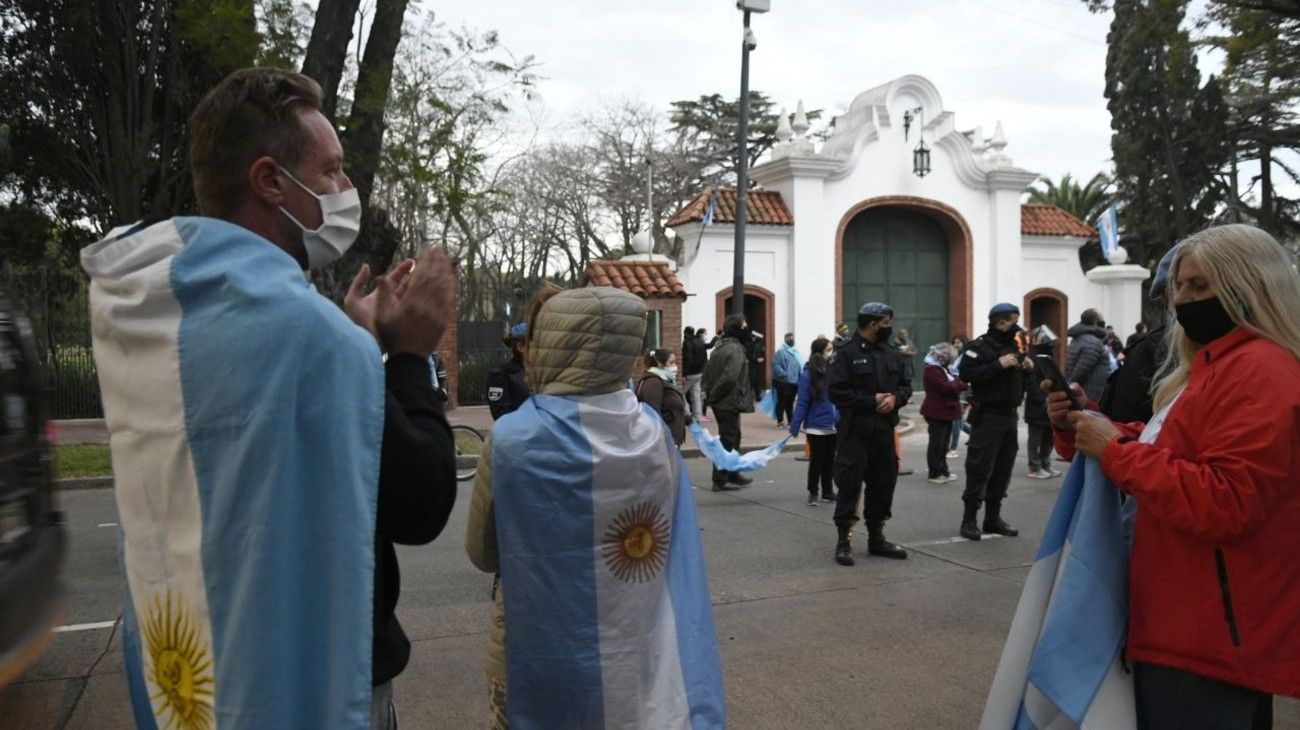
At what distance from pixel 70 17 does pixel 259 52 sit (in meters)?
3.61

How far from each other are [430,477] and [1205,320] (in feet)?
6.36

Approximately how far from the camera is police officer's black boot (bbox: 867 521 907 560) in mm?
7703

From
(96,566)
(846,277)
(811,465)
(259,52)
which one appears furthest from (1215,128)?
(96,566)

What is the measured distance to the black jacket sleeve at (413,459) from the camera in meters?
1.66

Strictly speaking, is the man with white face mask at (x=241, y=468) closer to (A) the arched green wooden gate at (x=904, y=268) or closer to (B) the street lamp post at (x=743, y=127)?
(B) the street lamp post at (x=743, y=127)

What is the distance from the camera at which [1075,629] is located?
2520 millimetres

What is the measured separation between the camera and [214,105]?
1.71 metres

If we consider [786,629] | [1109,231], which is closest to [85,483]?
[786,629]

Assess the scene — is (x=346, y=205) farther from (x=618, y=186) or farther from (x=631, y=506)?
(x=618, y=186)

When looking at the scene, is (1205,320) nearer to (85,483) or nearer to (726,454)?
(726,454)

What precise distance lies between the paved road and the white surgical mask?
0.92 meters

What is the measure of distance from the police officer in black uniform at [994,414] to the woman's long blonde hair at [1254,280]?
236 inches

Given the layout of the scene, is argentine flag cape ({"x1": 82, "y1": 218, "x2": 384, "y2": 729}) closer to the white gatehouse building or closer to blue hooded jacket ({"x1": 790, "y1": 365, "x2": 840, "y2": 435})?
blue hooded jacket ({"x1": 790, "y1": 365, "x2": 840, "y2": 435})

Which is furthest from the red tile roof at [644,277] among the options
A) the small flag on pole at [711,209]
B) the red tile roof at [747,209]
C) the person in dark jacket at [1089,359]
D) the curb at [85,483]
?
the person in dark jacket at [1089,359]
